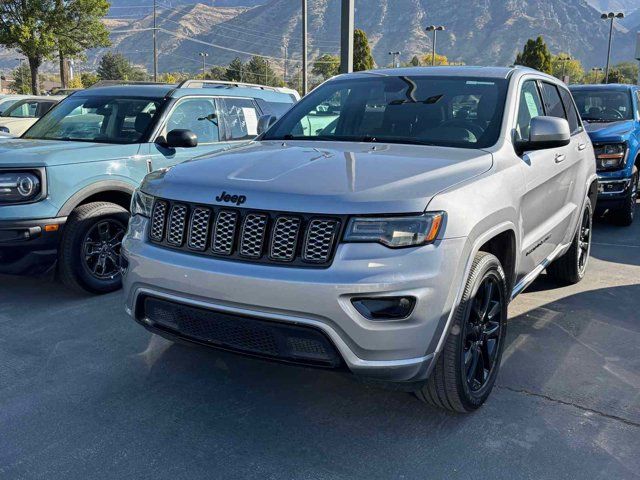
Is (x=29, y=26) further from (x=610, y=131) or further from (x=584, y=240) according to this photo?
(x=584, y=240)

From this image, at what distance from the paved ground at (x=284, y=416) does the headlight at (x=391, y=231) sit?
103 centimetres

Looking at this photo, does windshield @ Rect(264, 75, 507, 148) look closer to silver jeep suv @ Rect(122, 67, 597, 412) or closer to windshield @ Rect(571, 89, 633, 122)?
silver jeep suv @ Rect(122, 67, 597, 412)

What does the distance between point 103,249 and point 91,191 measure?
1.71ft

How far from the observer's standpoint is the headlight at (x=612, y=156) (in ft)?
26.4

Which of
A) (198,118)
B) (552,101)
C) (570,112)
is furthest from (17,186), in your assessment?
(570,112)

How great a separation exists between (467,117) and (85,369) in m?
2.84

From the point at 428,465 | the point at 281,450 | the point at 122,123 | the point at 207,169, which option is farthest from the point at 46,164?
the point at 428,465

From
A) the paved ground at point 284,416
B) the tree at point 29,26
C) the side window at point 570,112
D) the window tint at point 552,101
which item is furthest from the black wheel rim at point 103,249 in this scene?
the tree at point 29,26

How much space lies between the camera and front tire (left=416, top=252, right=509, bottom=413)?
2.97 meters

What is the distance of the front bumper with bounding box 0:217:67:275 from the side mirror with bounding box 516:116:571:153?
3.50m

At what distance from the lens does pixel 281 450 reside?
2.97m

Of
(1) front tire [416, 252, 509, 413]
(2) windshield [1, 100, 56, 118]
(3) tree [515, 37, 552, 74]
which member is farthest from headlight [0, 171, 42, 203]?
(3) tree [515, 37, 552, 74]

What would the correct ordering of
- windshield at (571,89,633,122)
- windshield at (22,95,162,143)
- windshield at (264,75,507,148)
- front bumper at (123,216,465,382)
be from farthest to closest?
windshield at (571,89,633,122)
windshield at (22,95,162,143)
windshield at (264,75,507,148)
front bumper at (123,216,465,382)

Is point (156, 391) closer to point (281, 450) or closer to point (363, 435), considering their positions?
point (281, 450)
